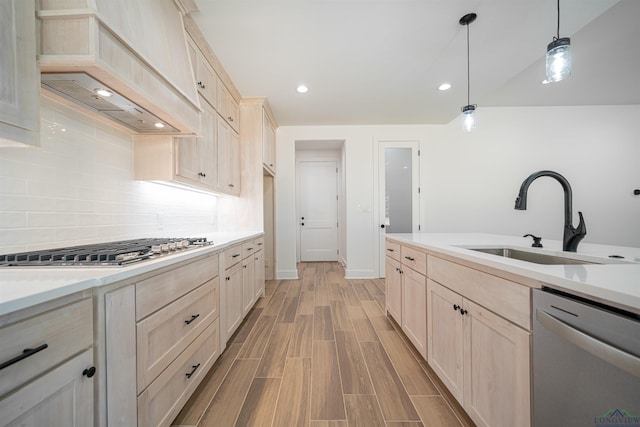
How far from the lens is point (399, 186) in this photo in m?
4.04

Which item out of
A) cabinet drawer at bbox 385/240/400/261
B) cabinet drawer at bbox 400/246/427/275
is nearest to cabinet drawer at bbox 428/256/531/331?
cabinet drawer at bbox 400/246/427/275

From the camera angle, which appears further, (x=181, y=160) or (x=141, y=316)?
(x=181, y=160)

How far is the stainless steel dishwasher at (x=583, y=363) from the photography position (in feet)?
1.67

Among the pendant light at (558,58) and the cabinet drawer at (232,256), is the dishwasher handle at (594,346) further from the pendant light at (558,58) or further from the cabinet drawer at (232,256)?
the cabinet drawer at (232,256)

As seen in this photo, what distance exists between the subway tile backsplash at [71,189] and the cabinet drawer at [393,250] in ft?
6.72

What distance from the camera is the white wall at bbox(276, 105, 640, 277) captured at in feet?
12.2

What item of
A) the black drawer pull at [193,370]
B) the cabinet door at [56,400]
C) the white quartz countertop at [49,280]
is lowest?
the black drawer pull at [193,370]

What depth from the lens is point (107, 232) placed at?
1.40 metres

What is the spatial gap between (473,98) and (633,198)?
10.8 feet

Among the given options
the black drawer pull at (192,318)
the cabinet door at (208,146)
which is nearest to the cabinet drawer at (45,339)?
the black drawer pull at (192,318)

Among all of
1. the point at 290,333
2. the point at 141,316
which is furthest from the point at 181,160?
the point at 290,333

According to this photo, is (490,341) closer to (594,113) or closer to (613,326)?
(613,326)

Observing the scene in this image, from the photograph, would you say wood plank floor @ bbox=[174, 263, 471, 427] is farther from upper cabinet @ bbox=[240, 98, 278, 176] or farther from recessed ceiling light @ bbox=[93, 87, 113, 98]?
upper cabinet @ bbox=[240, 98, 278, 176]

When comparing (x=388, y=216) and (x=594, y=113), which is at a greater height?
(x=594, y=113)
